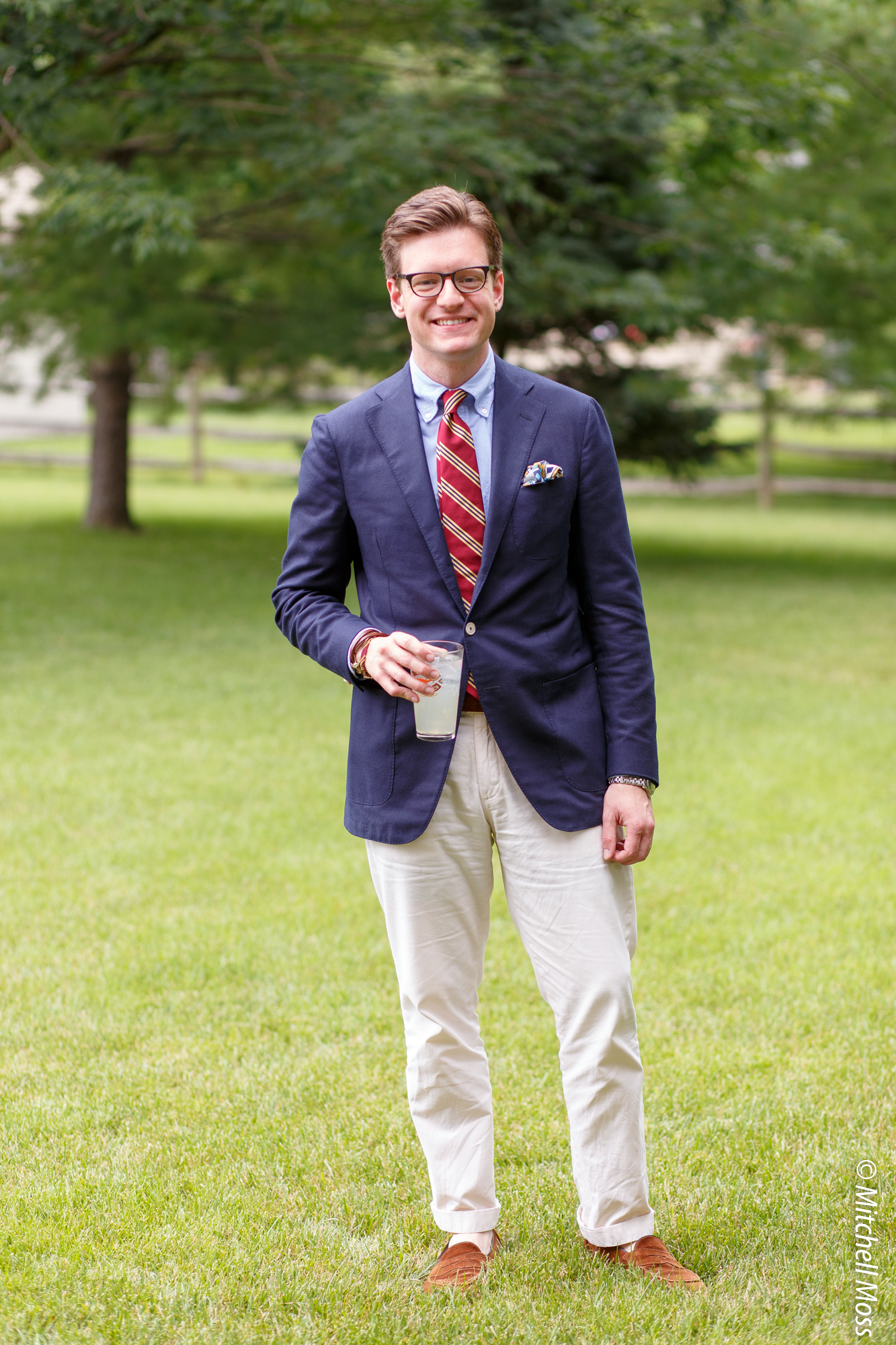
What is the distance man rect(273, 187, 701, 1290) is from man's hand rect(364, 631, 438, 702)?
0.32 feet

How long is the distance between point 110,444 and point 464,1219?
1736 cm

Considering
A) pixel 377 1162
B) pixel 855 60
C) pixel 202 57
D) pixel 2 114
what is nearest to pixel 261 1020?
pixel 377 1162

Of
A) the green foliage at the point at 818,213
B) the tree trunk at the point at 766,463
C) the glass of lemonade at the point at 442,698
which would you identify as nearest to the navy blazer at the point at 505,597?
the glass of lemonade at the point at 442,698

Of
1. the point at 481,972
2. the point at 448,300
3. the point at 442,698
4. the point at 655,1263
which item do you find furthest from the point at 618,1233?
the point at 448,300

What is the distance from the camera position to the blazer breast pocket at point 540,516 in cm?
260

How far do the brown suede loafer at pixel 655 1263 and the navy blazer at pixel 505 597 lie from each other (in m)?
0.93

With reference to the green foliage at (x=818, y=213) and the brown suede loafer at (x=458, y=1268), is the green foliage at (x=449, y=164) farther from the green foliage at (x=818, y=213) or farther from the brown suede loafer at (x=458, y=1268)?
the brown suede loafer at (x=458, y=1268)

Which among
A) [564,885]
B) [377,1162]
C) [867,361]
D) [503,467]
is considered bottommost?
[377,1162]

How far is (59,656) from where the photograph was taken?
34.1 feet

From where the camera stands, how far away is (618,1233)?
2.79m

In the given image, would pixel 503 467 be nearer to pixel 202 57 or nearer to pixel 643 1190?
pixel 643 1190

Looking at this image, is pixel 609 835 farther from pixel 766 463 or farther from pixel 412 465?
pixel 766 463

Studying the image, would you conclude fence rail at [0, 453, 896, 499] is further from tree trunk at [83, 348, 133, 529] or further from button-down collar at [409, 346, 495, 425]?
button-down collar at [409, 346, 495, 425]

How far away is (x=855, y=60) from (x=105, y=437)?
11.0 meters
